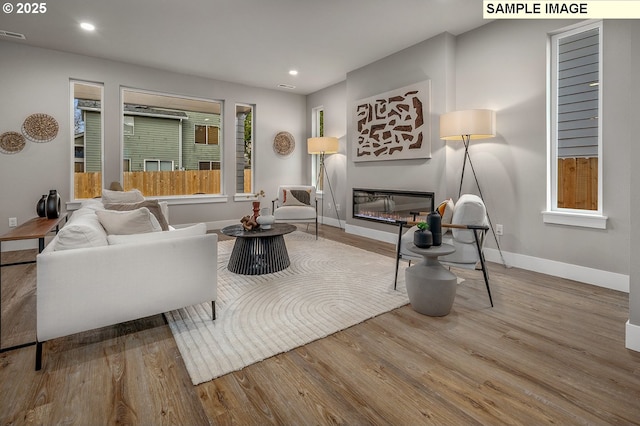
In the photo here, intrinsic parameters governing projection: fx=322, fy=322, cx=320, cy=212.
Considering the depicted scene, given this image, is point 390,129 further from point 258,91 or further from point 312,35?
point 258,91

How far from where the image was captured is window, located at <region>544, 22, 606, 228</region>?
3.01 m

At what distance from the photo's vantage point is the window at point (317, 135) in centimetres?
687

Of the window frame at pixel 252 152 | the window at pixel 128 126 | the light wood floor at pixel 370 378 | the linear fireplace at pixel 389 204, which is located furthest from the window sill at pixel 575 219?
the window at pixel 128 126

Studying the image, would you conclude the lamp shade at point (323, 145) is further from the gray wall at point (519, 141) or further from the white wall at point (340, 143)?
the gray wall at point (519, 141)

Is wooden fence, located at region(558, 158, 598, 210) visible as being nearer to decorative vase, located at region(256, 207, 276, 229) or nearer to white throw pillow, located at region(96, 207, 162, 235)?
decorative vase, located at region(256, 207, 276, 229)

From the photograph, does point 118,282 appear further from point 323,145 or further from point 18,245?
point 323,145

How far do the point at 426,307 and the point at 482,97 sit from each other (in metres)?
2.84

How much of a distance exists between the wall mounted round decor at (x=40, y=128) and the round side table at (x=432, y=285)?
5.20 meters

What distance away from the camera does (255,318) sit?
2316 millimetres

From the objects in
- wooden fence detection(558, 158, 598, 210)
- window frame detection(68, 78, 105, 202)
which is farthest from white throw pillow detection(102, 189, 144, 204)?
wooden fence detection(558, 158, 598, 210)

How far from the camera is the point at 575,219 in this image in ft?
10.3

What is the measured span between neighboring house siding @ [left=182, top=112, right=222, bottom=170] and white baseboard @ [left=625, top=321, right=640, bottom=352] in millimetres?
6044

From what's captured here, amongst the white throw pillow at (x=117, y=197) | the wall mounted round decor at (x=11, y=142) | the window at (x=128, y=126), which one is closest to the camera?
the white throw pillow at (x=117, y=197)

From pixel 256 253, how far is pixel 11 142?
3893 millimetres
